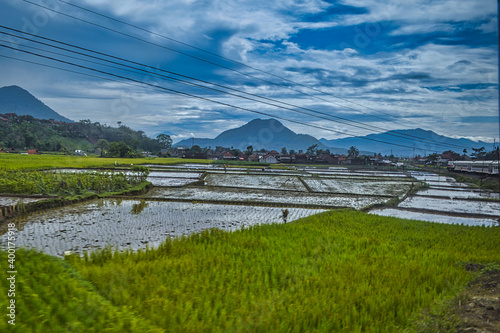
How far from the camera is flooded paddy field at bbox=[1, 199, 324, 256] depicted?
758cm

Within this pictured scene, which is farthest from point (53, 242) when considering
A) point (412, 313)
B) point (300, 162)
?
point (300, 162)

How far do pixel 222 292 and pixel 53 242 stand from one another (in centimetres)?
536

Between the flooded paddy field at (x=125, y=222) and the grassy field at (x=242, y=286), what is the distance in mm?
1686

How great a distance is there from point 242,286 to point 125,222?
21.8ft

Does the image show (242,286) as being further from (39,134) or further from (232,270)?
(39,134)

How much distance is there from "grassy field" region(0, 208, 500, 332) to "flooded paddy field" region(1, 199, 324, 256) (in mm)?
1686

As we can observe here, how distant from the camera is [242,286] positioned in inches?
191

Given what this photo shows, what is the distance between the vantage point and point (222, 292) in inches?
177

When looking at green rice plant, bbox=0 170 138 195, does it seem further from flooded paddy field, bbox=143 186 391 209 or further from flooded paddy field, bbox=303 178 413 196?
flooded paddy field, bbox=303 178 413 196

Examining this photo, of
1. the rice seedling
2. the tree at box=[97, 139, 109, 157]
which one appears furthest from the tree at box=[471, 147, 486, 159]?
the rice seedling

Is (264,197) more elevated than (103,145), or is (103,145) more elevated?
(103,145)

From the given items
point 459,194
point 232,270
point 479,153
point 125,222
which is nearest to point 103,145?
point 125,222

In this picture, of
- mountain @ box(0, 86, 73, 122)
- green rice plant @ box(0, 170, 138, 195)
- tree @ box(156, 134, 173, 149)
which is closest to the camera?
Result: mountain @ box(0, 86, 73, 122)

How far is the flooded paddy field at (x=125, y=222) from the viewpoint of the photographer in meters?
7.58
